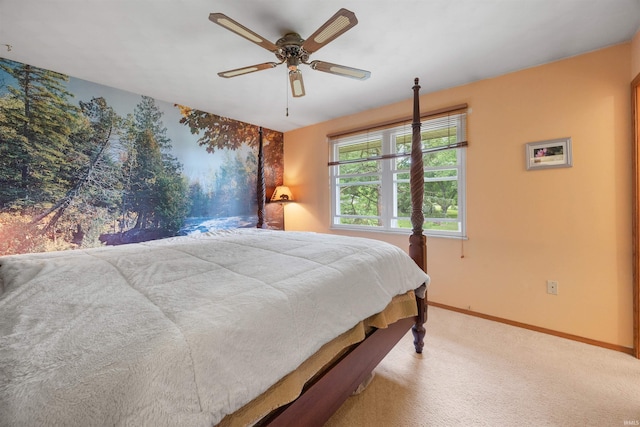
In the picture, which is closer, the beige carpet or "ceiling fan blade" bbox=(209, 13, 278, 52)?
"ceiling fan blade" bbox=(209, 13, 278, 52)

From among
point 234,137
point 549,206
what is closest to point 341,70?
point 549,206

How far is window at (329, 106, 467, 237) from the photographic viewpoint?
9.18ft

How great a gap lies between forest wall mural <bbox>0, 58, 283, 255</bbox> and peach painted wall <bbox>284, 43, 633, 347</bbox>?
2754 millimetres

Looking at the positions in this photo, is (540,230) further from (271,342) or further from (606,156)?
(271,342)

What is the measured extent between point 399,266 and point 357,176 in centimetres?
216

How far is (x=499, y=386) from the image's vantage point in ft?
5.37

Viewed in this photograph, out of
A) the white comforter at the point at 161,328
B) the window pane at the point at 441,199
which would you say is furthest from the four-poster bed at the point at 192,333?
the window pane at the point at 441,199

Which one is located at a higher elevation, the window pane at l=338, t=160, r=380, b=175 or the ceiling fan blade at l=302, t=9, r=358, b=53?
the ceiling fan blade at l=302, t=9, r=358, b=53

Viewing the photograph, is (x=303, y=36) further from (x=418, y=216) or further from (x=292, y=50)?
(x=418, y=216)

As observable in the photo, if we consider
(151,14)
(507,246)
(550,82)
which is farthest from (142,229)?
(550,82)

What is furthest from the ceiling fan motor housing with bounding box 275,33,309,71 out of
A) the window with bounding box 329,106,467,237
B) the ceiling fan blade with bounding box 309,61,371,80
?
the window with bounding box 329,106,467,237

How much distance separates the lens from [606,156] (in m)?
2.03

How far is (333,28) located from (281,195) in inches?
116

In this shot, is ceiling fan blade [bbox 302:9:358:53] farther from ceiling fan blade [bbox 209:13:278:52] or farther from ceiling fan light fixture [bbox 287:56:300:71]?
ceiling fan blade [bbox 209:13:278:52]
